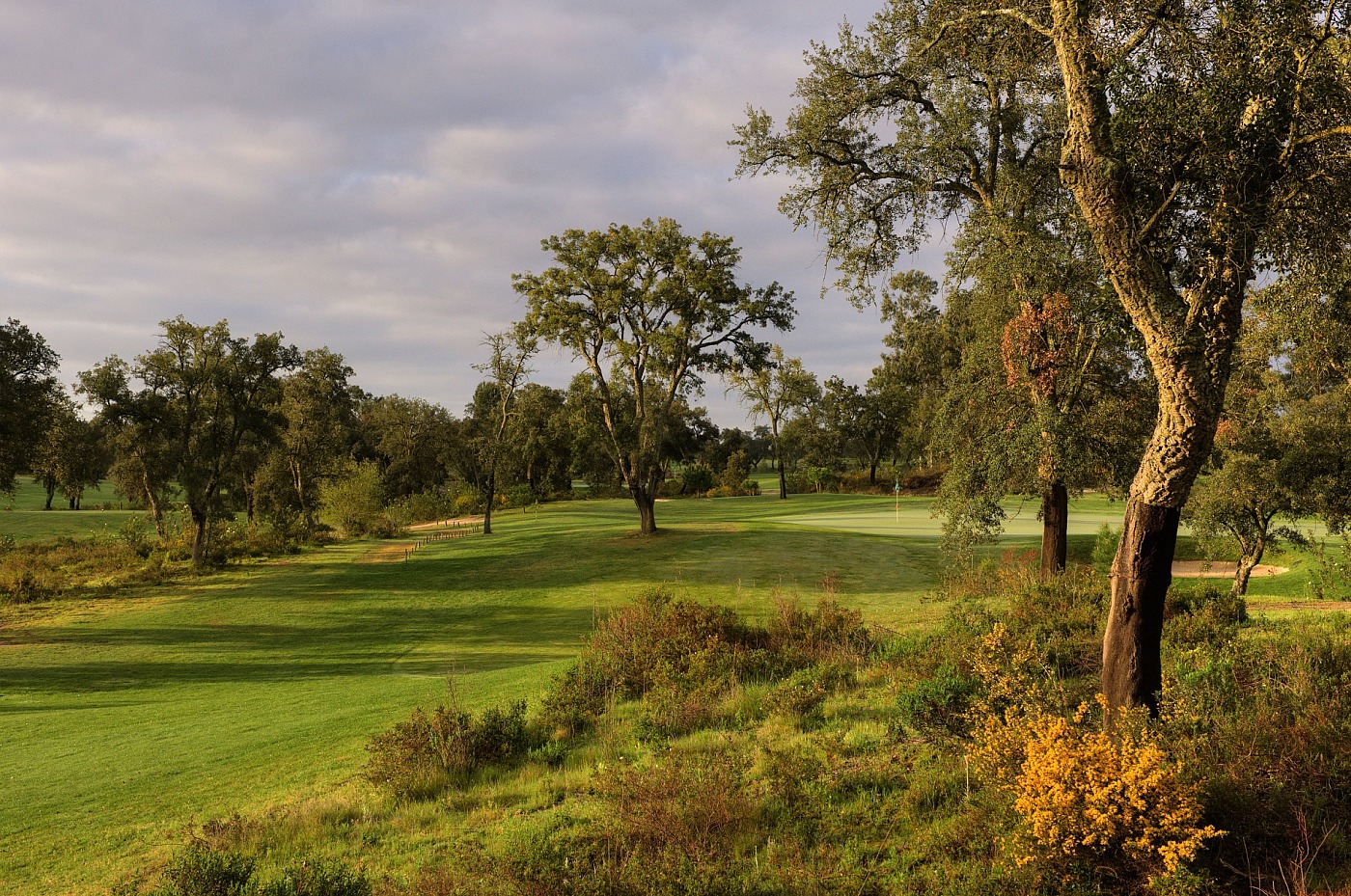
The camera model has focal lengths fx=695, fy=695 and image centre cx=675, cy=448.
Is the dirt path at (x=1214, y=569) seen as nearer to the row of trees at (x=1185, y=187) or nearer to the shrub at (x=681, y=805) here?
the row of trees at (x=1185, y=187)

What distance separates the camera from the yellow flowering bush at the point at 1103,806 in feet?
15.6

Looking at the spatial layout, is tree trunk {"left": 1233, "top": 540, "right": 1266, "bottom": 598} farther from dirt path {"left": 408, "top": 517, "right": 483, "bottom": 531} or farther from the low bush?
dirt path {"left": 408, "top": 517, "right": 483, "bottom": 531}

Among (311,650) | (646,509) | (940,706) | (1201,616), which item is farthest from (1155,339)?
(646,509)

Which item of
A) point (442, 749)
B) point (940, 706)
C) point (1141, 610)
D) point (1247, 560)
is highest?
point (1141, 610)

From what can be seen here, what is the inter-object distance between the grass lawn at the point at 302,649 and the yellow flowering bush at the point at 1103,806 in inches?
320

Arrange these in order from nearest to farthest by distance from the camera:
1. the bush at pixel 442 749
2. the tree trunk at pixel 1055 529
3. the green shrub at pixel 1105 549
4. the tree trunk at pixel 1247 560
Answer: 1. the bush at pixel 442 749
2. the tree trunk at pixel 1055 529
3. the tree trunk at pixel 1247 560
4. the green shrub at pixel 1105 549

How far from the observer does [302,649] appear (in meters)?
19.7

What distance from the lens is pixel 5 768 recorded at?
34.2 feet

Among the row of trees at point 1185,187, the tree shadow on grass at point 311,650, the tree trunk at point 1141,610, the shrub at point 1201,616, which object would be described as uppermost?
the row of trees at point 1185,187

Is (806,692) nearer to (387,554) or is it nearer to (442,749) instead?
(442,749)

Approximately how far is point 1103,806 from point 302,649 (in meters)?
20.3

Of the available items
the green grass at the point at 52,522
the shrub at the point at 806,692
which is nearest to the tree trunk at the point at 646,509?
the shrub at the point at 806,692

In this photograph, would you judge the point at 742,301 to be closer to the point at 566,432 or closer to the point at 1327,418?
the point at 1327,418

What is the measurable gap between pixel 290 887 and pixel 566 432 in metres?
64.1
